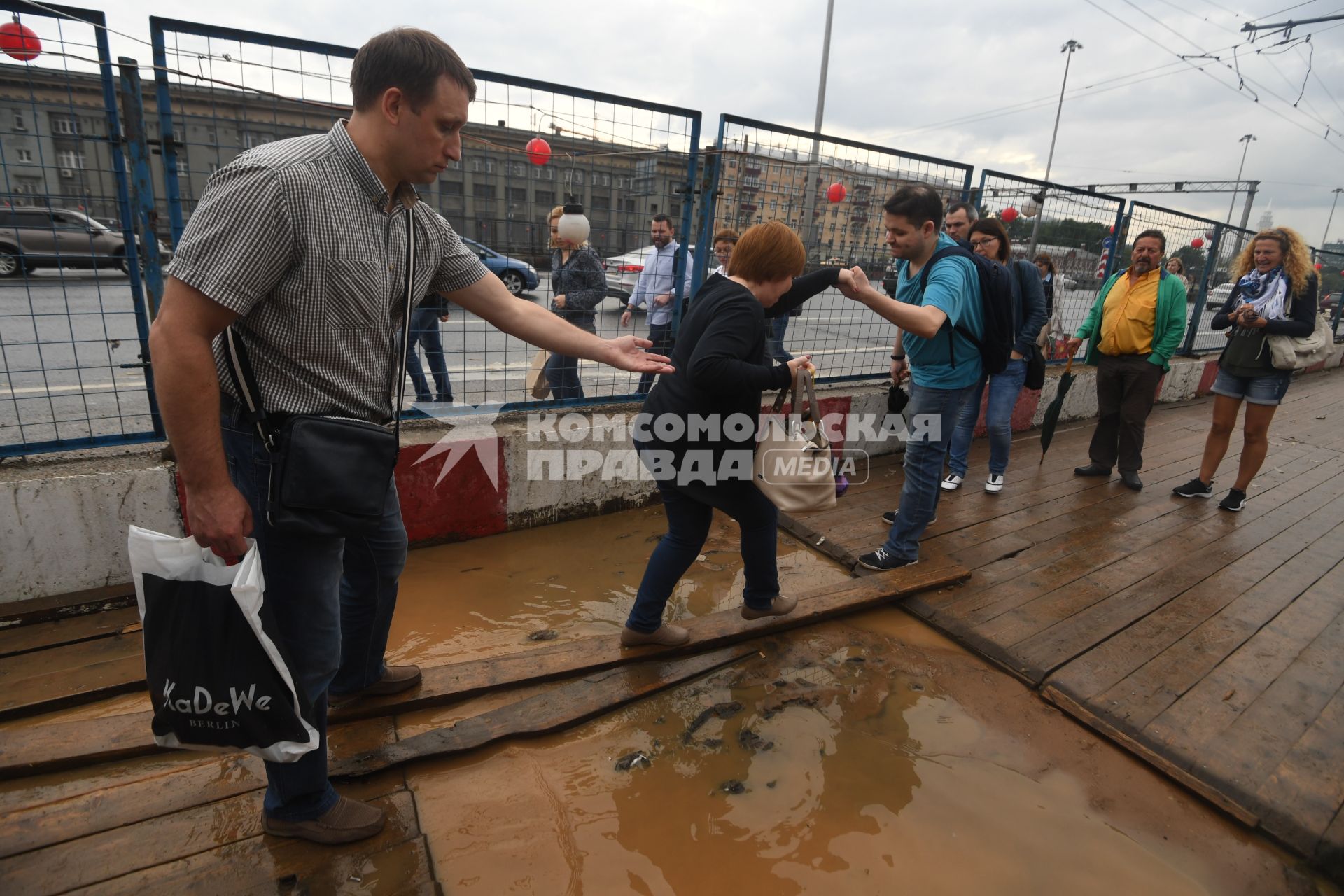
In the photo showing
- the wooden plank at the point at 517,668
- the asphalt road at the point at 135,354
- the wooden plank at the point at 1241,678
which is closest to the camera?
the wooden plank at the point at 517,668

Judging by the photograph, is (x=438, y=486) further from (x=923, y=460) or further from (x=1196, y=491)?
(x=1196, y=491)

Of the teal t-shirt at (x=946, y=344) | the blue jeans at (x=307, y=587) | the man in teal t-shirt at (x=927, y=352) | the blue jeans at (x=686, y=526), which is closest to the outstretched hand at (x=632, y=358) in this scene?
the blue jeans at (x=686, y=526)

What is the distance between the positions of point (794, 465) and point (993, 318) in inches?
67.5

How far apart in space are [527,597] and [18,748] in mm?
1814

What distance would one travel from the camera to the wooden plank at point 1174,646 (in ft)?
9.29

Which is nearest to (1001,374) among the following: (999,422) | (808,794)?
(999,422)

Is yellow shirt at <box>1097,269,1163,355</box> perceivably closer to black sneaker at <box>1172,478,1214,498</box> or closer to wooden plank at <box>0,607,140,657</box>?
black sneaker at <box>1172,478,1214,498</box>

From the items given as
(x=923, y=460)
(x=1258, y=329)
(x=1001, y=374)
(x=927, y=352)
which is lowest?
(x=923, y=460)

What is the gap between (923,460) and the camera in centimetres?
369

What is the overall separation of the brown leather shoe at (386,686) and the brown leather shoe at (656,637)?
0.81 metres

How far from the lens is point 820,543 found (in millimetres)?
4086

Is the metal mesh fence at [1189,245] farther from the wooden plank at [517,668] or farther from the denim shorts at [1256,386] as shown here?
the wooden plank at [517,668]

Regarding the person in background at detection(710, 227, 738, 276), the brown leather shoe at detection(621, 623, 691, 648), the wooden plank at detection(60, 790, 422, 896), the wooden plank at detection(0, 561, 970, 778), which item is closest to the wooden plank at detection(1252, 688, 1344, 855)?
the wooden plank at detection(0, 561, 970, 778)

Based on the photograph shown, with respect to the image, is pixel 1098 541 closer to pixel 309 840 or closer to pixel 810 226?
pixel 810 226
